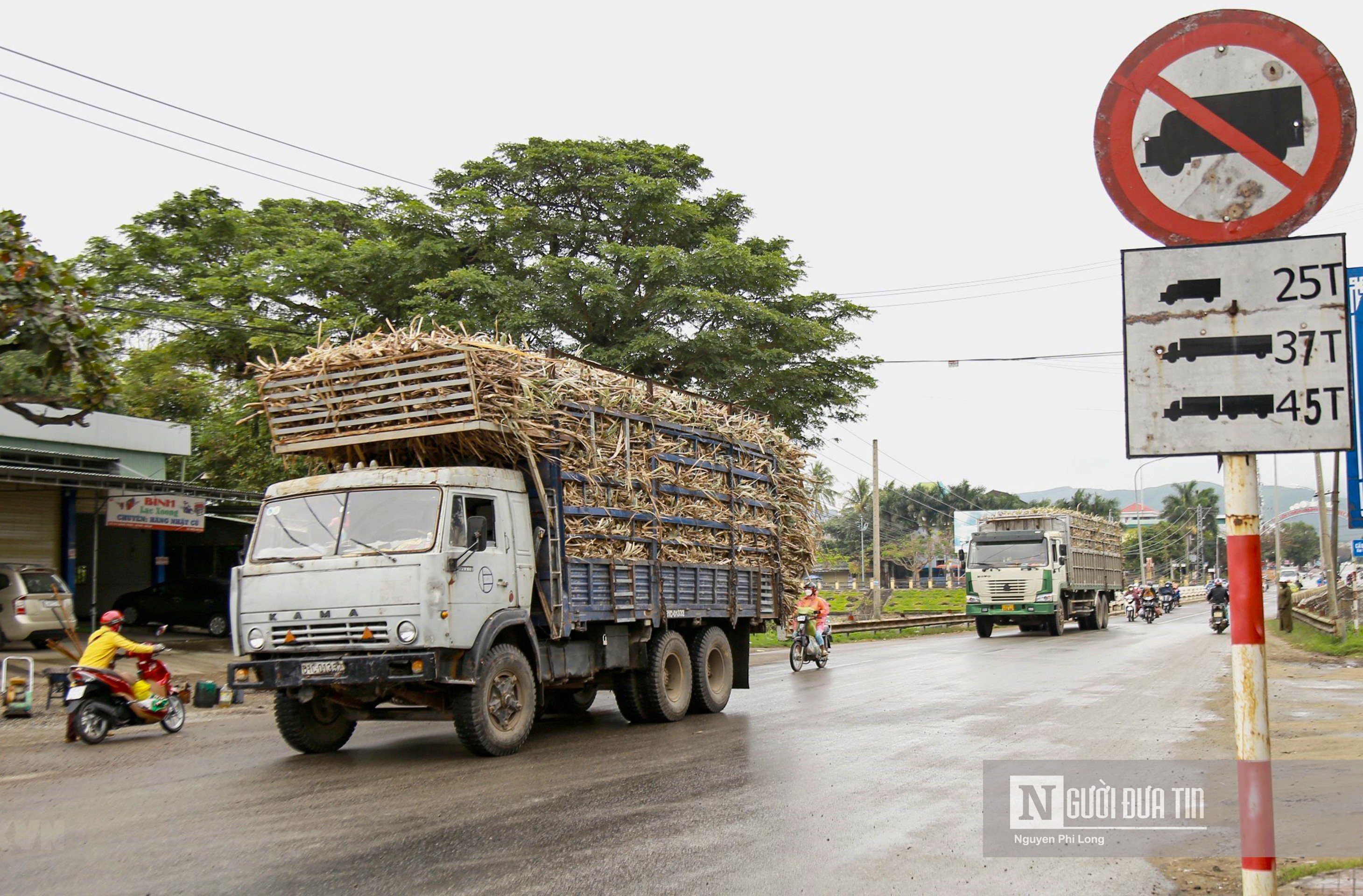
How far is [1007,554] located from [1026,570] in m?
0.70

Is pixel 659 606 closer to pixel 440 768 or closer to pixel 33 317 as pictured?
pixel 440 768

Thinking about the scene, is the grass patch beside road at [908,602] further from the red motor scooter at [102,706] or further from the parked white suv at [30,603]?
the red motor scooter at [102,706]

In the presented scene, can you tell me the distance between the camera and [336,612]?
9703 mm

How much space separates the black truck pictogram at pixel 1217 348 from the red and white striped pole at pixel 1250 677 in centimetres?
32

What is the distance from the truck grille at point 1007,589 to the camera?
30984 mm

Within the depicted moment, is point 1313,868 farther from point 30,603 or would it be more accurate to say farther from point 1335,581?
point 1335,581

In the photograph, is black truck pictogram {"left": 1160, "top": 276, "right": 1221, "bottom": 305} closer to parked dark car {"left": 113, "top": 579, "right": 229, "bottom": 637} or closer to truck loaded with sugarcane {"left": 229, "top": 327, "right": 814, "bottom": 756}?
truck loaded with sugarcane {"left": 229, "top": 327, "right": 814, "bottom": 756}

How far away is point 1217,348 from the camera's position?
353cm

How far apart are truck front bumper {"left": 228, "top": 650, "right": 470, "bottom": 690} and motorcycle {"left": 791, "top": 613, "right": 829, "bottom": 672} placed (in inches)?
462

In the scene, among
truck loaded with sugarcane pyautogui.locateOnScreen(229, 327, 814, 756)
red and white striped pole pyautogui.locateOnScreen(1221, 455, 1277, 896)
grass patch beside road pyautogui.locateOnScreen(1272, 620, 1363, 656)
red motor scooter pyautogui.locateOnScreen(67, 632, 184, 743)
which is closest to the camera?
red and white striped pole pyautogui.locateOnScreen(1221, 455, 1277, 896)

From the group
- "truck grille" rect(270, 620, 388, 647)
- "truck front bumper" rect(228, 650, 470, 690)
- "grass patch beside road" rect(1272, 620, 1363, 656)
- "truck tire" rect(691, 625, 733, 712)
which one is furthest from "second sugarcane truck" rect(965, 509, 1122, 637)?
"truck grille" rect(270, 620, 388, 647)

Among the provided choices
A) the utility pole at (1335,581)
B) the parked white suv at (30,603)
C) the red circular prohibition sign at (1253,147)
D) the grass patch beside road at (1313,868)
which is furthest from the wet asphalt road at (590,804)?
the utility pole at (1335,581)

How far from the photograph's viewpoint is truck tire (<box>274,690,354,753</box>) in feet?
34.1

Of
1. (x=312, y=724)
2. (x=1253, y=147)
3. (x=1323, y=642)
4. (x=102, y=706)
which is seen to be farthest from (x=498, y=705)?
(x=1323, y=642)
